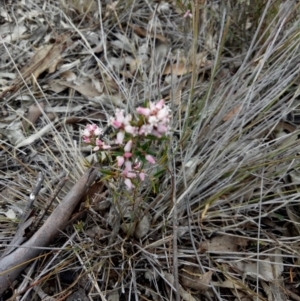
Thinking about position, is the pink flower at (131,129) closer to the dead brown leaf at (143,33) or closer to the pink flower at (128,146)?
the pink flower at (128,146)

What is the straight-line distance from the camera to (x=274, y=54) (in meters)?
1.67

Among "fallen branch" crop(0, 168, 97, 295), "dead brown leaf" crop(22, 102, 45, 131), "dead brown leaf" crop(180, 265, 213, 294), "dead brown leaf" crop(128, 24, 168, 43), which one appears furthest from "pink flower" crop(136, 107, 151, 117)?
"dead brown leaf" crop(128, 24, 168, 43)

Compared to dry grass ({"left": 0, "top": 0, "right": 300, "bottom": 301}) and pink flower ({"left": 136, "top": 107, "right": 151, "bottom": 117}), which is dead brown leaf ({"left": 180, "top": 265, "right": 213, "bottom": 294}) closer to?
dry grass ({"left": 0, "top": 0, "right": 300, "bottom": 301})

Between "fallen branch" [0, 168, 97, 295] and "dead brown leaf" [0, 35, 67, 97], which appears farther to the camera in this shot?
"dead brown leaf" [0, 35, 67, 97]

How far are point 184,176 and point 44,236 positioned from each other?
42 centimetres

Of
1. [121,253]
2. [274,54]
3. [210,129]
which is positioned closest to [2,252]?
[121,253]

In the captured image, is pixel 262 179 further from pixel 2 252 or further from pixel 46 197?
pixel 2 252

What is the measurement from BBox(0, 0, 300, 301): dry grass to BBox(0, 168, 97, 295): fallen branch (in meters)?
0.04

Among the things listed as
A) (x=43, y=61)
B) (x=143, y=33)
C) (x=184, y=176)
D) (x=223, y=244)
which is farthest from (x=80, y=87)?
(x=223, y=244)

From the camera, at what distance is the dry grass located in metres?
1.34

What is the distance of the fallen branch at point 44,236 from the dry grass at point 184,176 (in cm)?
4

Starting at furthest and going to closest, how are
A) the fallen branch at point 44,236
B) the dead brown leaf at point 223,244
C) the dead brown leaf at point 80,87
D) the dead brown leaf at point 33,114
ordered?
the dead brown leaf at point 80,87 < the dead brown leaf at point 33,114 < the dead brown leaf at point 223,244 < the fallen branch at point 44,236

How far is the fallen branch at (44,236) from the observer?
4.18 ft

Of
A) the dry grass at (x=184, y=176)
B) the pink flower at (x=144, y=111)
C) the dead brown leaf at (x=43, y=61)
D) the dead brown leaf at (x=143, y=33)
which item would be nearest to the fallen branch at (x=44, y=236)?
the dry grass at (x=184, y=176)
